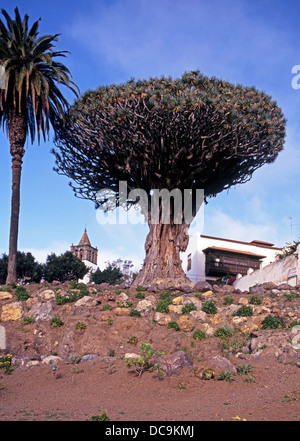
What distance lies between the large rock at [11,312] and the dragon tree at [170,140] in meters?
6.48

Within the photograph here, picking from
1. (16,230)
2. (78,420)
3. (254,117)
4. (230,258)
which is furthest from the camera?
(230,258)

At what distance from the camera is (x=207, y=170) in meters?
24.0

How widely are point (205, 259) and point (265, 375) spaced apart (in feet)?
106

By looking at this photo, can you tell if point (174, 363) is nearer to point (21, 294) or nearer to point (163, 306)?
point (163, 306)

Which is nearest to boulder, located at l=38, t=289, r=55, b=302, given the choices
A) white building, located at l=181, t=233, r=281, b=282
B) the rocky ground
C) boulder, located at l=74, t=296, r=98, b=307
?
the rocky ground

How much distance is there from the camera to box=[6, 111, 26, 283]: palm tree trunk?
842 inches

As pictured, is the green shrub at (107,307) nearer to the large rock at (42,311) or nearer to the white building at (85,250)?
the large rock at (42,311)

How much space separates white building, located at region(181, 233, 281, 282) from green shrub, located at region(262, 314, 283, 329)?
82.6ft

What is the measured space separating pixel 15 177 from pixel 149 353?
12326 millimetres

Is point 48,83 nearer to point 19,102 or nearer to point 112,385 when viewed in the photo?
point 19,102

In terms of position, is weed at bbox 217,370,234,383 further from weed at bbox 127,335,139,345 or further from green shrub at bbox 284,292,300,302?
green shrub at bbox 284,292,300,302

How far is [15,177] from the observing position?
22.1 meters
